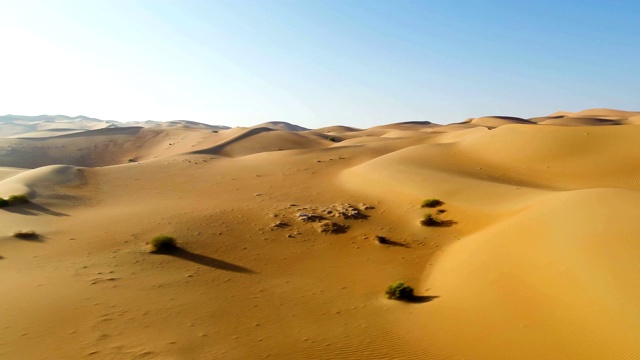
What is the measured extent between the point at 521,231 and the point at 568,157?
17136mm

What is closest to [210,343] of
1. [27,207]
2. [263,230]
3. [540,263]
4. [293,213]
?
[540,263]

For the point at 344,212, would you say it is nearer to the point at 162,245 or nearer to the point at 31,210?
the point at 162,245

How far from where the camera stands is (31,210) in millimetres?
19078

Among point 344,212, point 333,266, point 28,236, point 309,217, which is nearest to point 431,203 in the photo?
point 344,212

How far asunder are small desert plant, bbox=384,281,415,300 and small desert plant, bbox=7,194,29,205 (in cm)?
1756

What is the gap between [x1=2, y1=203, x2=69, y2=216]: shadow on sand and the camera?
1856 centimetres

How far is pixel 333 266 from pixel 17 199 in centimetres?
1538

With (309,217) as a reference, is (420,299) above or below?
below

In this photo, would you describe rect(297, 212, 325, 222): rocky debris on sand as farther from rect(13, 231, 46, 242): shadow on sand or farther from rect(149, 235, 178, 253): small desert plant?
rect(13, 231, 46, 242): shadow on sand

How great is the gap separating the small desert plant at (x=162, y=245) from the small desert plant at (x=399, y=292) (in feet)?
24.4

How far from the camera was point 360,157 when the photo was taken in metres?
35.5

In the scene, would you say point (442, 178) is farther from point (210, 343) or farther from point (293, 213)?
point (210, 343)

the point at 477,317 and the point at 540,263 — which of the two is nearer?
the point at 477,317

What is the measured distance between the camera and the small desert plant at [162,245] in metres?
14.2
